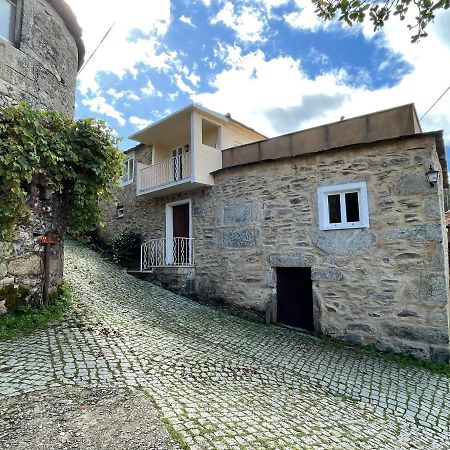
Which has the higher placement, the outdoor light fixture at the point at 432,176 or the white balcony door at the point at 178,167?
the white balcony door at the point at 178,167

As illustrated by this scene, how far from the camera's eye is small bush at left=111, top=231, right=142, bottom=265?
38.0 feet

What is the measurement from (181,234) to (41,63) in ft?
19.9

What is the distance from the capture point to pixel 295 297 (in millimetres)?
7781

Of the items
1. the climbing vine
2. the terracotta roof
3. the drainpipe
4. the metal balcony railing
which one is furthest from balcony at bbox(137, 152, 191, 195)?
the drainpipe

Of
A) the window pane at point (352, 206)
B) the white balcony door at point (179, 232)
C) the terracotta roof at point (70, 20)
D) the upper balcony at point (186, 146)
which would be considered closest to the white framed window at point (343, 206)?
the window pane at point (352, 206)

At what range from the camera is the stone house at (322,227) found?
238 inches

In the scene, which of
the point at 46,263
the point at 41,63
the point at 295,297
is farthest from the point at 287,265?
the point at 41,63

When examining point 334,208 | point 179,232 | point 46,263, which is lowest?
point 46,263

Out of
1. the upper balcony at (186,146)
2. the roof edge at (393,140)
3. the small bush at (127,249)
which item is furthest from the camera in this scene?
the small bush at (127,249)

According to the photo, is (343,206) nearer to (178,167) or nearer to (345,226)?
(345,226)

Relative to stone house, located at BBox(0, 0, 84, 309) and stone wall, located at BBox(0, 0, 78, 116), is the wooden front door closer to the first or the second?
stone house, located at BBox(0, 0, 84, 309)

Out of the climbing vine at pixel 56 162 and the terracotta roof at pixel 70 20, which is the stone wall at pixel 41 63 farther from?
the climbing vine at pixel 56 162

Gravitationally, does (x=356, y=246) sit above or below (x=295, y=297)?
above

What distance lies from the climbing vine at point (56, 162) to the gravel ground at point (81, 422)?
2939 mm
